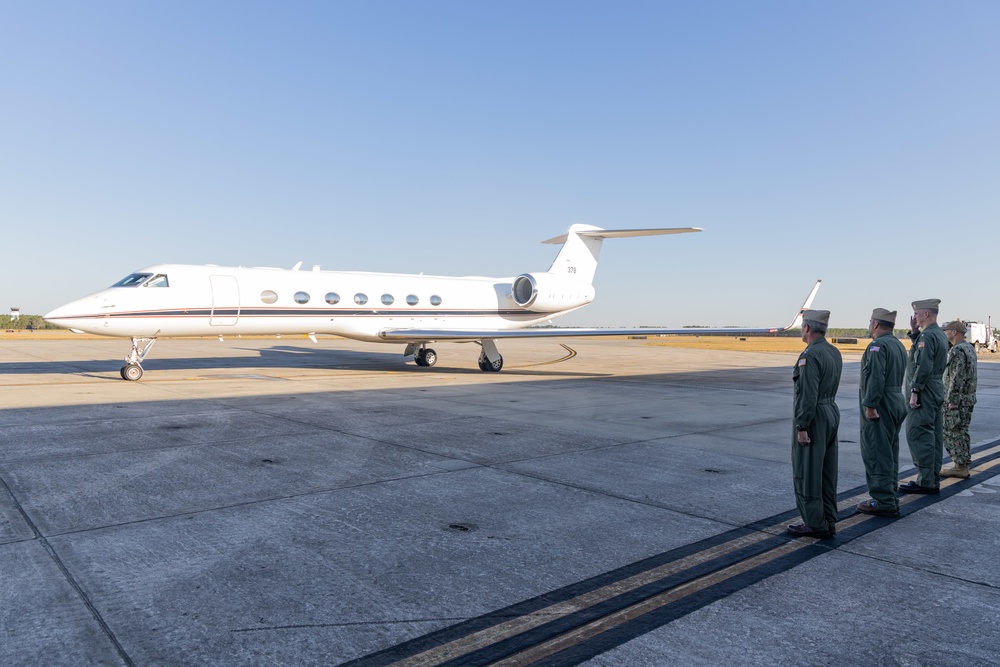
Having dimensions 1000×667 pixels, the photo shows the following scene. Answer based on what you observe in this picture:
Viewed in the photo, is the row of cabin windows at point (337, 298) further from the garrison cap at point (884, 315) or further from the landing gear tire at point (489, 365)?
the garrison cap at point (884, 315)

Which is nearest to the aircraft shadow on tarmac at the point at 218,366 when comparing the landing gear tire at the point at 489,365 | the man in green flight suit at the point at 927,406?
the landing gear tire at the point at 489,365

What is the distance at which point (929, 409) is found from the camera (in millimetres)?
6523

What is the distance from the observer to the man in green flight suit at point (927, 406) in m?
6.41

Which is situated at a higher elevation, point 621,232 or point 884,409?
point 621,232

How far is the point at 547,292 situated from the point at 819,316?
1745cm

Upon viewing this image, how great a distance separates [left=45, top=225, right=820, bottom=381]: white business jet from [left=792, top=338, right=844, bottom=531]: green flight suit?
7.25 metres

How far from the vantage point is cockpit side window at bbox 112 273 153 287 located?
15.7 m

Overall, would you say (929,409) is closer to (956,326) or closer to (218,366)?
(956,326)

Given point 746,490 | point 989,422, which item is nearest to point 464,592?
point 746,490

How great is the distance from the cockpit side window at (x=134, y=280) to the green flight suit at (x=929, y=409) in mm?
15552

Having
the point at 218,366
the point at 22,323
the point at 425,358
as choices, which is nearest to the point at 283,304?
the point at 218,366

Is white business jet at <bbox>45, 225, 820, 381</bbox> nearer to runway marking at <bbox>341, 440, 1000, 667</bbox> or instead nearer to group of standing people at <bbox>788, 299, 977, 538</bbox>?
group of standing people at <bbox>788, 299, 977, 538</bbox>

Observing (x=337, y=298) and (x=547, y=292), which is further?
(x=547, y=292)

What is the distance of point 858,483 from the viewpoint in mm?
6789
